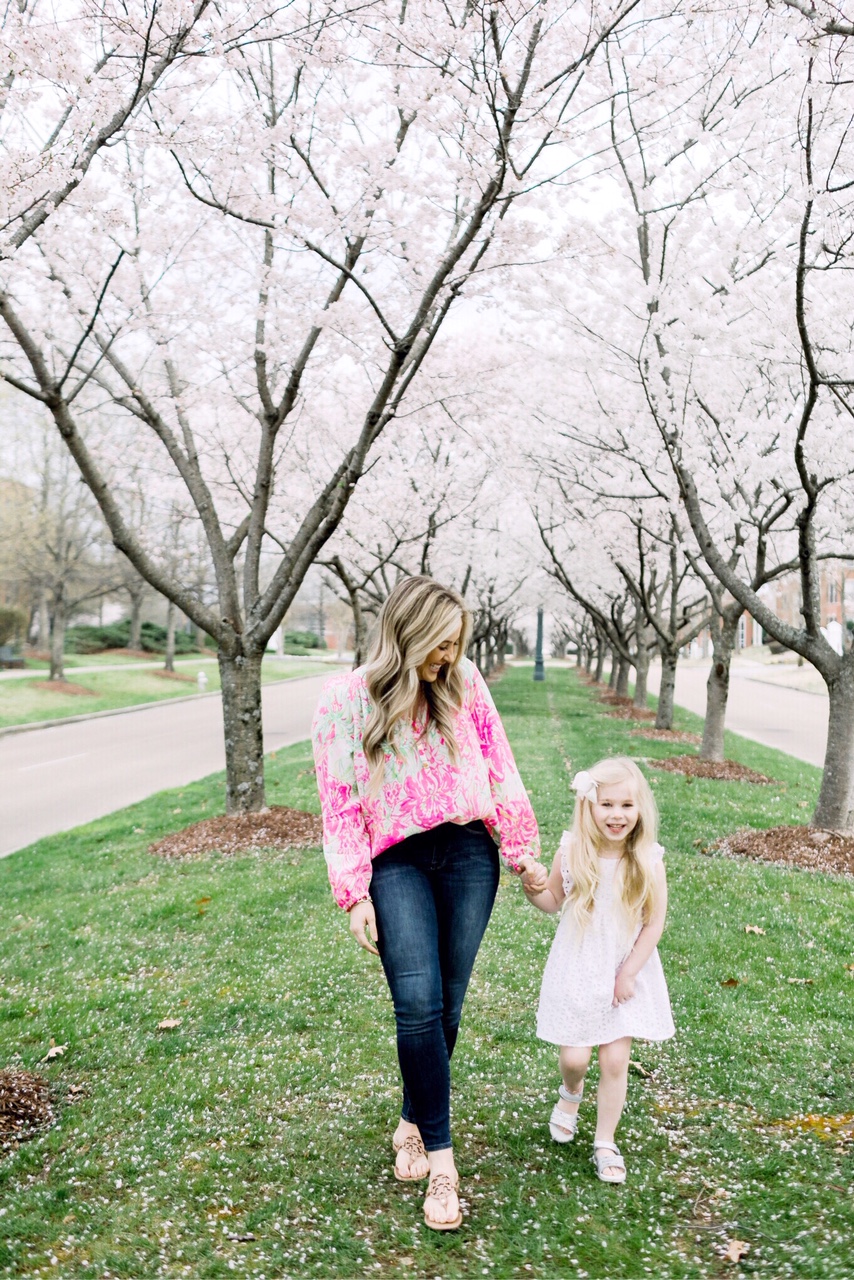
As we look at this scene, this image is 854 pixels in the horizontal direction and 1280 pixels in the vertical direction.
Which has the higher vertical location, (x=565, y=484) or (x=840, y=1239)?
(x=565, y=484)

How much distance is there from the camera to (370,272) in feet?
35.1

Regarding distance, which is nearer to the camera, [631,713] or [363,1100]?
[363,1100]

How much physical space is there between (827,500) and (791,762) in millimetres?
5340

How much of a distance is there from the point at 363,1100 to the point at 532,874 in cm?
138

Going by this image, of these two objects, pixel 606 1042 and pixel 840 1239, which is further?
pixel 606 1042

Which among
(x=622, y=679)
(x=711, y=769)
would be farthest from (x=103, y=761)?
(x=622, y=679)

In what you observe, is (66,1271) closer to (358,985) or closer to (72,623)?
(358,985)

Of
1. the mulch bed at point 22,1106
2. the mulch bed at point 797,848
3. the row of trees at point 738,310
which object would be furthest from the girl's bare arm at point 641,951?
the mulch bed at point 797,848

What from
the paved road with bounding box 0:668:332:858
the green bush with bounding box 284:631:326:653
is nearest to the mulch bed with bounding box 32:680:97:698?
the paved road with bounding box 0:668:332:858

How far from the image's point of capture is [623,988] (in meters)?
3.35

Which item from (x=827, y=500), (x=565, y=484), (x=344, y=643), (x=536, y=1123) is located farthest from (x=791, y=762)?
(x=344, y=643)

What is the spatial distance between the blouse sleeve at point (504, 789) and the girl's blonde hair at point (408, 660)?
16 centimetres

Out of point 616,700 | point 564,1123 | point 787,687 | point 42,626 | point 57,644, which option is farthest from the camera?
point 42,626

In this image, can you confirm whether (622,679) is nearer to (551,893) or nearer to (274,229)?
(274,229)
